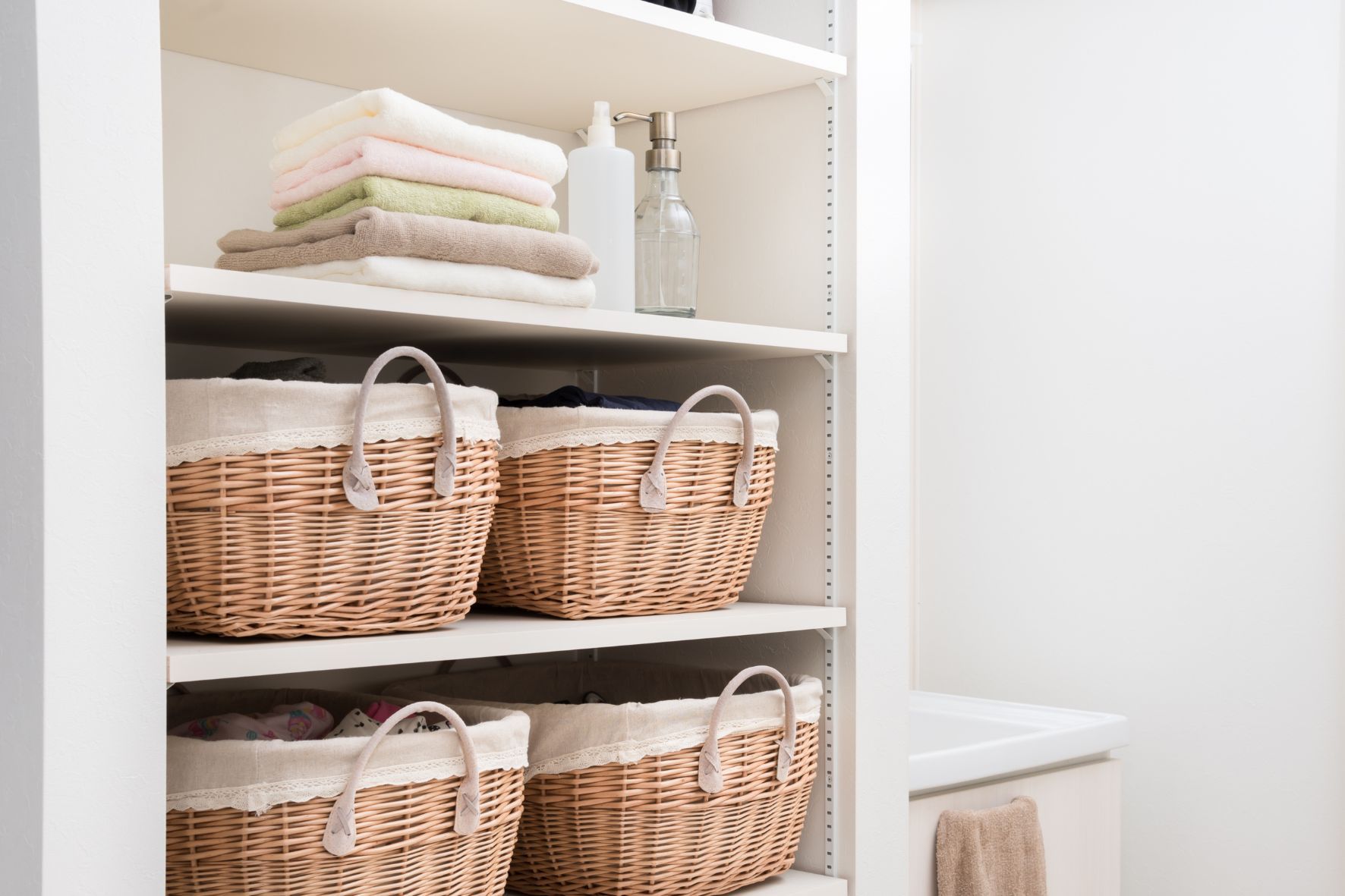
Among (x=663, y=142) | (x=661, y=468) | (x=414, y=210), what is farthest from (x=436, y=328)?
(x=663, y=142)

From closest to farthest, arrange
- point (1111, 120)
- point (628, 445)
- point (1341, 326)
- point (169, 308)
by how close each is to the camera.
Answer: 1. point (169, 308)
2. point (628, 445)
3. point (1341, 326)
4. point (1111, 120)

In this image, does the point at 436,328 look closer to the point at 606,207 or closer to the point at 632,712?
the point at 606,207

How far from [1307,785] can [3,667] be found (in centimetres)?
186

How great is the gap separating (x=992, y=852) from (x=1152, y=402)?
969 millimetres

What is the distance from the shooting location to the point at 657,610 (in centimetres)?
128

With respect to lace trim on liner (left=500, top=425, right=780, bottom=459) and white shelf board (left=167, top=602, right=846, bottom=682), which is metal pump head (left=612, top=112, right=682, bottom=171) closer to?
lace trim on liner (left=500, top=425, right=780, bottom=459)

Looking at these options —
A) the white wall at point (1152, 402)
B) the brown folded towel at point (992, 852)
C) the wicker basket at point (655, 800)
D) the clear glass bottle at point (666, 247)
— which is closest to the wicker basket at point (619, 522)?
the wicker basket at point (655, 800)

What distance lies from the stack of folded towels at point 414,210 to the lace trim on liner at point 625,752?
0.41m

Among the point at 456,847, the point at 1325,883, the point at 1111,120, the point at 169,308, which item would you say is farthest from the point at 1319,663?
the point at 169,308

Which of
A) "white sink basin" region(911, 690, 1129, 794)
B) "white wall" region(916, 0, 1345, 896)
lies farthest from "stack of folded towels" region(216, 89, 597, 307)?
"white wall" region(916, 0, 1345, 896)

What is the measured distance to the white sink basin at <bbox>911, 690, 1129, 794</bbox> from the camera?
5.08 ft

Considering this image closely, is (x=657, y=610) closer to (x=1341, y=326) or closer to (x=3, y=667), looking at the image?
(x=3, y=667)

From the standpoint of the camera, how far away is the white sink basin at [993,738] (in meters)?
1.55

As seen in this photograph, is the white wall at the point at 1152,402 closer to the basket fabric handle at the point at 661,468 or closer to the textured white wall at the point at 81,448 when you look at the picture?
the basket fabric handle at the point at 661,468
